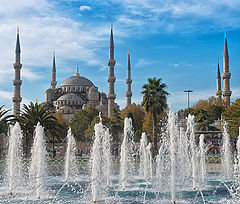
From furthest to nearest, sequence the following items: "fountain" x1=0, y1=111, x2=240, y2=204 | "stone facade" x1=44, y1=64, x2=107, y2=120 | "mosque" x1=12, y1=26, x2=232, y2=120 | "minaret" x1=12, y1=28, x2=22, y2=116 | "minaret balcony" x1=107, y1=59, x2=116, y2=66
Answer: "stone facade" x1=44, y1=64, x2=107, y2=120, "minaret balcony" x1=107, y1=59, x2=116, y2=66, "mosque" x1=12, y1=26, x2=232, y2=120, "minaret" x1=12, y1=28, x2=22, y2=116, "fountain" x1=0, y1=111, x2=240, y2=204

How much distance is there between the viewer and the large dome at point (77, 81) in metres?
81.9

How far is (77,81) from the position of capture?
82875 millimetres

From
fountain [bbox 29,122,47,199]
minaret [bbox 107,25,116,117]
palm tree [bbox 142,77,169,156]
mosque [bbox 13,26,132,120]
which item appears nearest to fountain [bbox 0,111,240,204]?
fountain [bbox 29,122,47,199]

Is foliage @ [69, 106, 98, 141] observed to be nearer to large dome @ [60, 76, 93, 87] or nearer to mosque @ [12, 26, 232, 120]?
mosque @ [12, 26, 232, 120]

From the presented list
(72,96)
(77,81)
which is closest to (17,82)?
(72,96)

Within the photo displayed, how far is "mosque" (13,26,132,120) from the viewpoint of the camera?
5344 centimetres

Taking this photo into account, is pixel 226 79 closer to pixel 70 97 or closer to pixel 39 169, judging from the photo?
pixel 70 97

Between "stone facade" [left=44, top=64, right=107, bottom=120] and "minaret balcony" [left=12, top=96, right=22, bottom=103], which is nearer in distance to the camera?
"minaret balcony" [left=12, top=96, right=22, bottom=103]

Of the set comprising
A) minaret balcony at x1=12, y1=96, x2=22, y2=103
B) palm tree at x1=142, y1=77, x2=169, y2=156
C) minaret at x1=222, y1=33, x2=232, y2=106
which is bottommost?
palm tree at x1=142, y1=77, x2=169, y2=156

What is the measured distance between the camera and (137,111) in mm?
47344

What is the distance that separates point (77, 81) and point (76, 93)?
367cm

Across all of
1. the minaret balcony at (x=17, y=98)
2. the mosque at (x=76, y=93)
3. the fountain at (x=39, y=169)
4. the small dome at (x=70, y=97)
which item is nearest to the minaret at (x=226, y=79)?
the mosque at (x=76, y=93)

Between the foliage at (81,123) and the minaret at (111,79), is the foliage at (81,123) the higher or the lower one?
the lower one

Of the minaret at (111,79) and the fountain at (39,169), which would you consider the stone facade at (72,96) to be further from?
the fountain at (39,169)
